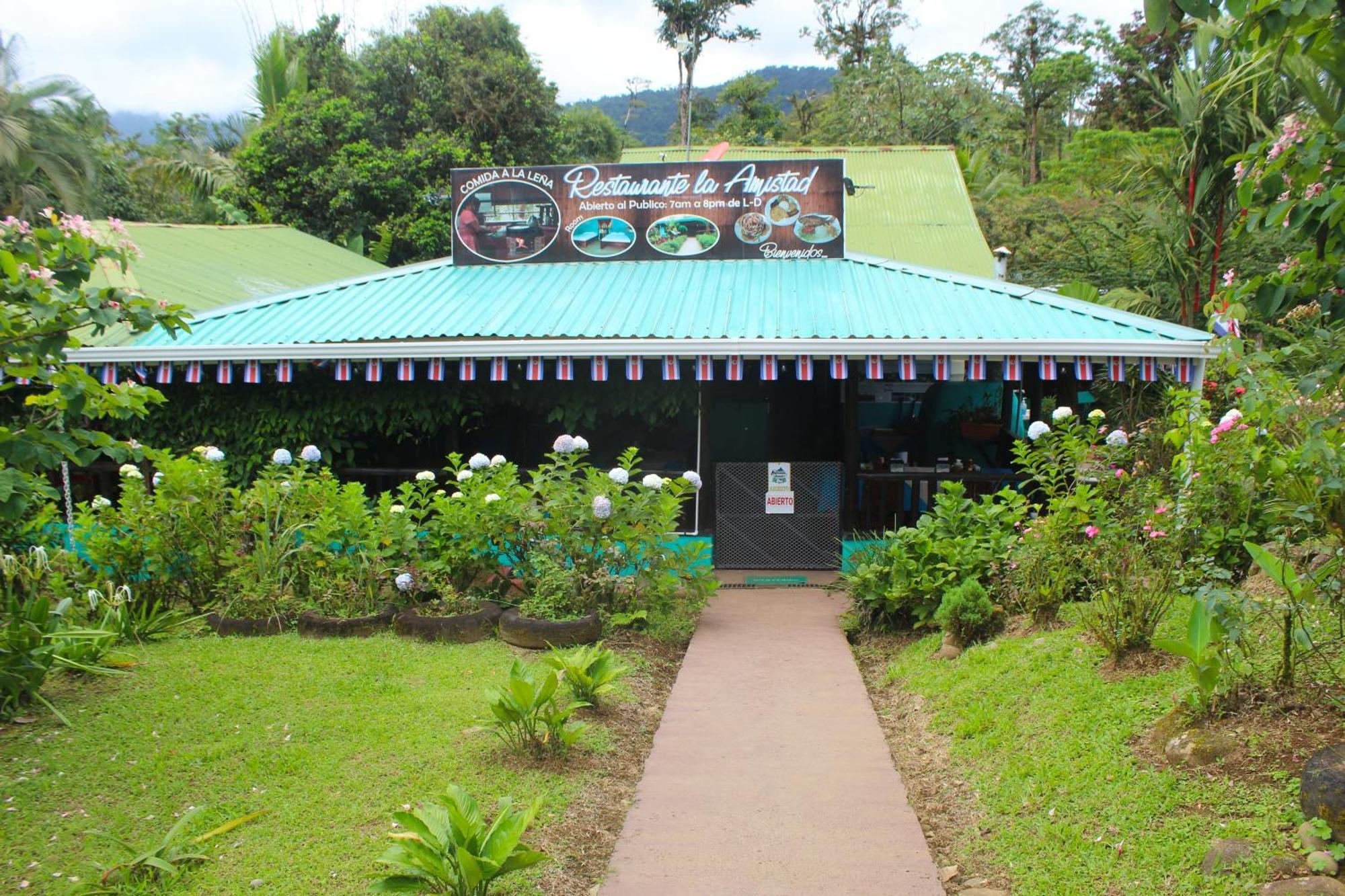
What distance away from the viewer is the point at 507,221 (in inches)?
506

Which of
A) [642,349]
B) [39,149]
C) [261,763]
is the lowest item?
[261,763]

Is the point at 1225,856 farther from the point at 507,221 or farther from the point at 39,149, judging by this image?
the point at 39,149

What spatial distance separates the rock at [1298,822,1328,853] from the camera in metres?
3.80

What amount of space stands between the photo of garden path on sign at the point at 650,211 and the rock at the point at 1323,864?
9375mm

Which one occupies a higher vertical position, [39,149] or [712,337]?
[39,149]

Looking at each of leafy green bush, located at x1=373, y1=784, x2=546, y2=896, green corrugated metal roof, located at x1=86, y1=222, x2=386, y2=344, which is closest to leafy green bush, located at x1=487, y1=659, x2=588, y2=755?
leafy green bush, located at x1=373, y1=784, x2=546, y2=896

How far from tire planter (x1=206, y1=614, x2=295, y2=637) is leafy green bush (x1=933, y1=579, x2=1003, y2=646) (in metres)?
4.89

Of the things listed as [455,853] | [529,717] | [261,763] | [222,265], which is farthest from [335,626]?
[222,265]

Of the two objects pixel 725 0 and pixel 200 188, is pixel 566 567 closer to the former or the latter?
pixel 200 188

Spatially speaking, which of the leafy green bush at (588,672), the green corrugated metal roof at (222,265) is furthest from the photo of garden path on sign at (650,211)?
the leafy green bush at (588,672)

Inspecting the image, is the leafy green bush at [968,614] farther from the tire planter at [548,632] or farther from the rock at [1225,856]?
the rock at [1225,856]

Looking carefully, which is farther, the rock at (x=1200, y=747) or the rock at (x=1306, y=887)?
the rock at (x=1200, y=747)

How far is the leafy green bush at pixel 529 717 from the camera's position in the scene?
520 cm

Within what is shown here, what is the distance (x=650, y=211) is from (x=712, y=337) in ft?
11.2
